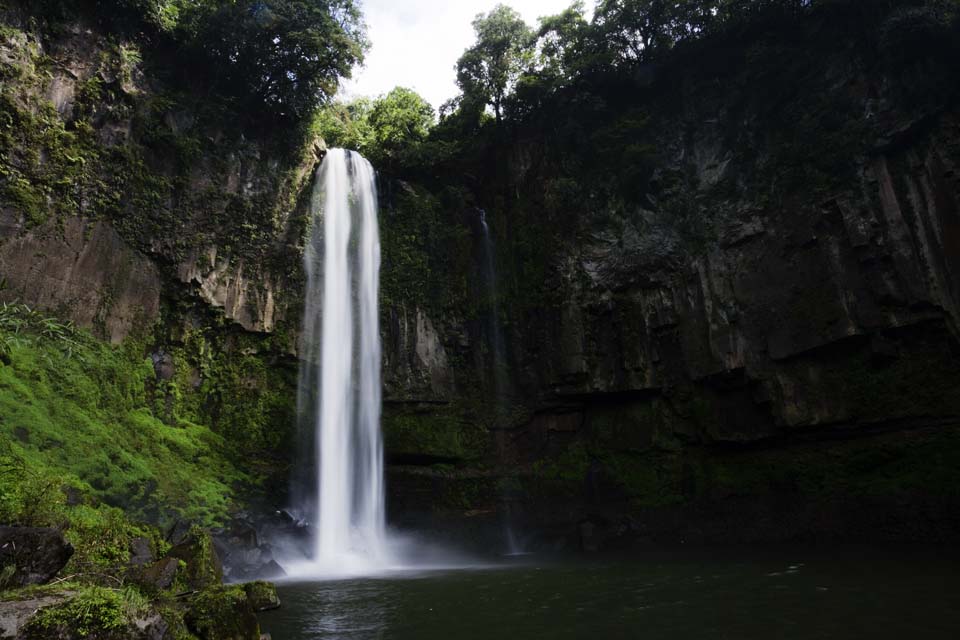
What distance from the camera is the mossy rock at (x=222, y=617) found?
5.63 metres

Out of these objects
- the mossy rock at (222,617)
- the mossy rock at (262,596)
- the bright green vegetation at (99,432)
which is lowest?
the mossy rock at (262,596)

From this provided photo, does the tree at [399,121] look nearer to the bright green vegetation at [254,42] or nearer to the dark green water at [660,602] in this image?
the bright green vegetation at [254,42]

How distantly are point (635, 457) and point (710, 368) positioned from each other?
3694 millimetres

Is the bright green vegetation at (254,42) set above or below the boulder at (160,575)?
above

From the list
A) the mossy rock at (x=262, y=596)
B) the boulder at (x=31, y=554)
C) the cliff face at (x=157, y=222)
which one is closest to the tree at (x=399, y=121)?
the cliff face at (x=157, y=222)

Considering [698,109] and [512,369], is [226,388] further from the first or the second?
[698,109]

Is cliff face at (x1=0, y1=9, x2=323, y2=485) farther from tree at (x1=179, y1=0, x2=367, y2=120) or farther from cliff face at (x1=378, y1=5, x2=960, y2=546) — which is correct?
cliff face at (x1=378, y1=5, x2=960, y2=546)

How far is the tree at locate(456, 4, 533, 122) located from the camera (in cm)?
2228

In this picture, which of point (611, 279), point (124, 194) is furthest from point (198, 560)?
point (611, 279)

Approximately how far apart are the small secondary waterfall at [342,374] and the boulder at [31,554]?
9873mm

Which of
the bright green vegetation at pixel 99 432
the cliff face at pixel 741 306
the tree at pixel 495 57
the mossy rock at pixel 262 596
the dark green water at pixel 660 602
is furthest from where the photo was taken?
the tree at pixel 495 57

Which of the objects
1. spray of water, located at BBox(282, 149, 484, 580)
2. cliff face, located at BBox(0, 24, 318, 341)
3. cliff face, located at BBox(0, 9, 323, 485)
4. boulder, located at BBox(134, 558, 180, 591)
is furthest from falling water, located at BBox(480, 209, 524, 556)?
boulder, located at BBox(134, 558, 180, 591)

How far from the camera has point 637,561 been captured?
13.1 m

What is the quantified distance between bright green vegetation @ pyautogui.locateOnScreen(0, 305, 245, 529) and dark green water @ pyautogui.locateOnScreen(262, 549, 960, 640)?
452 centimetres
